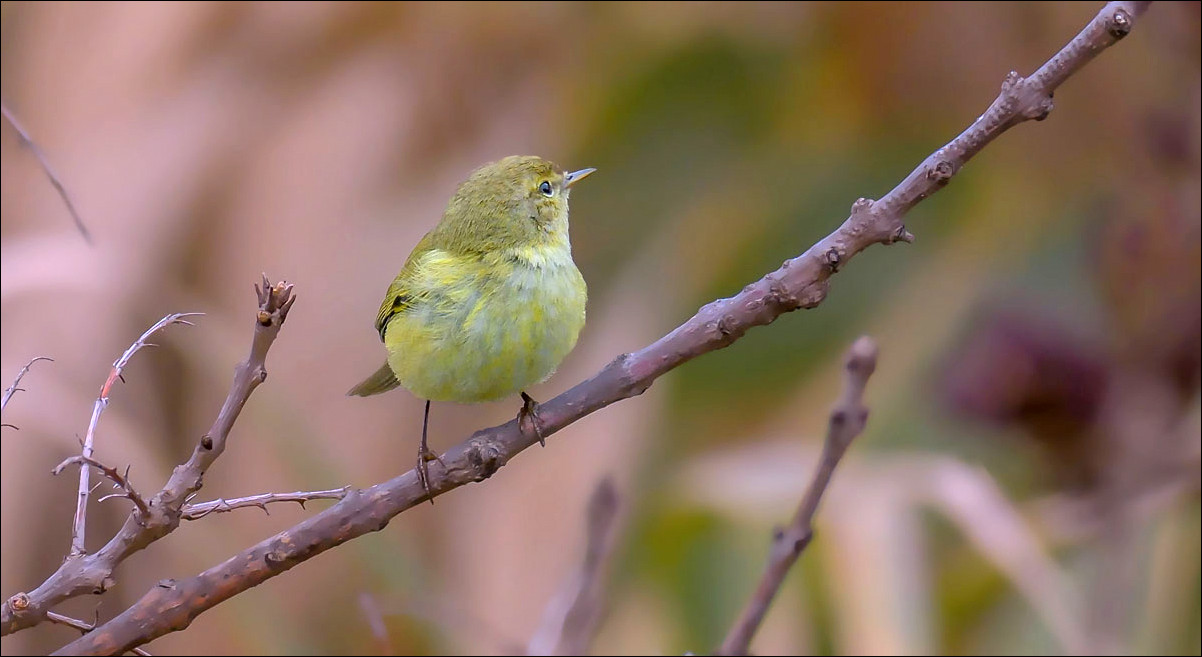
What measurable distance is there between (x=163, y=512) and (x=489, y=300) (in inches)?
36.5

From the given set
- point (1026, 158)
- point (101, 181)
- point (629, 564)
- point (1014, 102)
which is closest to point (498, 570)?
point (629, 564)

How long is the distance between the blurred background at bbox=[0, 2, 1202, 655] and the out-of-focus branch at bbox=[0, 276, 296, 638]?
4.18 ft

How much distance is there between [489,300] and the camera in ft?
6.22

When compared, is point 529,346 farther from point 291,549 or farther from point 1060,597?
point 1060,597

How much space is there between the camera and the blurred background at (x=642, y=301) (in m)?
2.78

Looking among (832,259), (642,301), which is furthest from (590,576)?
(642,301)

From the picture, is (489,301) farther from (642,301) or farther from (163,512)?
(642,301)

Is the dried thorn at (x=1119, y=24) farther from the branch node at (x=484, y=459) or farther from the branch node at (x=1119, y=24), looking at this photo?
the branch node at (x=484, y=459)

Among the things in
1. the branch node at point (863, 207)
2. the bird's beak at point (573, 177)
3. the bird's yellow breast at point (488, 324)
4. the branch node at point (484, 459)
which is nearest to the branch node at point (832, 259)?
the branch node at point (863, 207)

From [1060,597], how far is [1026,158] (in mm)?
2330

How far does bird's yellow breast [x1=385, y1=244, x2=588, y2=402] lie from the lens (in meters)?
1.84

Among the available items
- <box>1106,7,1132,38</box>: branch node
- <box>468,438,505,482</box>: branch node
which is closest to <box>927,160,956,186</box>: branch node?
<box>1106,7,1132,38</box>: branch node

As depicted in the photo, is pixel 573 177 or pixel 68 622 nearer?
pixel 68 622

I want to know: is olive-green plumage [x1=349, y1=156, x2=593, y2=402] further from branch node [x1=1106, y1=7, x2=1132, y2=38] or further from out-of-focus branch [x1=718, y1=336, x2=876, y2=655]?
branch node [x1=1106, y1=7, x2=1132, y2=38]
